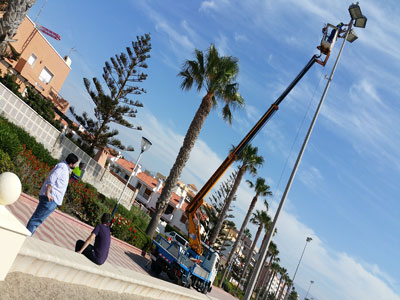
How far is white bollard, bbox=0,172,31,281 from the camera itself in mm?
4086

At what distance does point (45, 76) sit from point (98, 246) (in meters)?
34.9

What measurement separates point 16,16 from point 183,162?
11.9 m

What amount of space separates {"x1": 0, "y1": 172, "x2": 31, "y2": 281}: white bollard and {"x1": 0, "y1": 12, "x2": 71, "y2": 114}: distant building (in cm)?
2643

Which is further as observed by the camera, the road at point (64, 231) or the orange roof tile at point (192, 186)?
the orange roof tile at point (192, 186)

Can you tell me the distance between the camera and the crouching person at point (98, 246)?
6491 mm

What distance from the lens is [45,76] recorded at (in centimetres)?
3725

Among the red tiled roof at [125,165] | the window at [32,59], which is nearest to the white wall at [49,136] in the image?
the window at [32,59]

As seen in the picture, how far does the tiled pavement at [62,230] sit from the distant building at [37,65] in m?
18.5

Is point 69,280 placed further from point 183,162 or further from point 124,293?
point 183,162

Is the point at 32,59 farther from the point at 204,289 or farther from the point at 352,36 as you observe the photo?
the point at 352,36

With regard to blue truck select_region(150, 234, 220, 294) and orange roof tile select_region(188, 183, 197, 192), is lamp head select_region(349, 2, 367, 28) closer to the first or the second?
blue truck select_region(150, 234, 220, 294)

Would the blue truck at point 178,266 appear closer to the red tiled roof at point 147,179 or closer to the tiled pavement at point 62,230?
the tiled pavement at point 62,230

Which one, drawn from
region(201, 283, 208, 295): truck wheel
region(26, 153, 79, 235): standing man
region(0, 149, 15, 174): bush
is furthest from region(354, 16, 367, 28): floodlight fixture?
region(0, 149, 15, 174): bush

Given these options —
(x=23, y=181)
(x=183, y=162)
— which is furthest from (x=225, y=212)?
(x=23, y=181)
